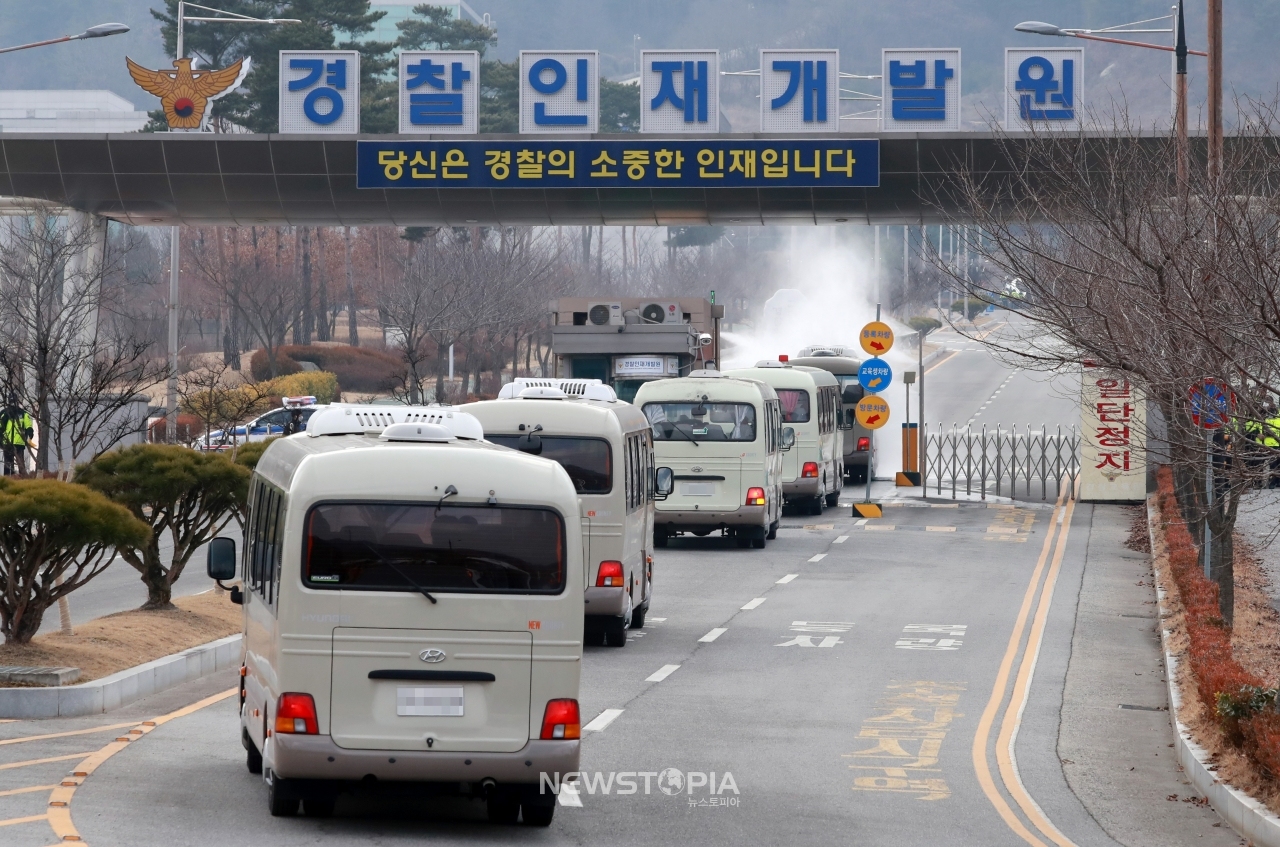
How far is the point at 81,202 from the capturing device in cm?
3466

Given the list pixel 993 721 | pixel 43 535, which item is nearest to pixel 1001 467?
pixel 993 721

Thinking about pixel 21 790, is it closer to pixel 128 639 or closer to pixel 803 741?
pixel 128 639

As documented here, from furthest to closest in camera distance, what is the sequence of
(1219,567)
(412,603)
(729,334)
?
(729,334) < (1219,567) < (412,603)

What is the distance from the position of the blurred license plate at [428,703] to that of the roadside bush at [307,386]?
45.2 metres

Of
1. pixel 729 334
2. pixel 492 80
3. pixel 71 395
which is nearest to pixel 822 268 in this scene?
pixel 729 334

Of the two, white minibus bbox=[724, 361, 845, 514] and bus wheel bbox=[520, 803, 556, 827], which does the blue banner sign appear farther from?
bus wheel bbox=[520, 803, 556, 827]

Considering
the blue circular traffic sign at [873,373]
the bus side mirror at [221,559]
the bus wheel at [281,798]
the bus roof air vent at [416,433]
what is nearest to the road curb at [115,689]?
the bus side mirror at [221,559]

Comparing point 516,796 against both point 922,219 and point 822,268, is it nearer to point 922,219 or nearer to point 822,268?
point 922,219

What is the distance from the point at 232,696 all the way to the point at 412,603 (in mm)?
5338

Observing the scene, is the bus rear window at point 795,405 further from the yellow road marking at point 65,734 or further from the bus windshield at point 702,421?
the yellow road marking at point 65,734

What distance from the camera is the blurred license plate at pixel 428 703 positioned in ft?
28.9

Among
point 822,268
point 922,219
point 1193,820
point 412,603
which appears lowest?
point 1193,820

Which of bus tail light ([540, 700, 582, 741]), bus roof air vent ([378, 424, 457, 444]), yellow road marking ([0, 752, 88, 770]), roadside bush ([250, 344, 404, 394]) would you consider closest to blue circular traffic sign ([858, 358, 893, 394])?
yellow road marking ([0, 752, 88, 770])

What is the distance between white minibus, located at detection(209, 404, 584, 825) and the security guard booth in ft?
71.6
